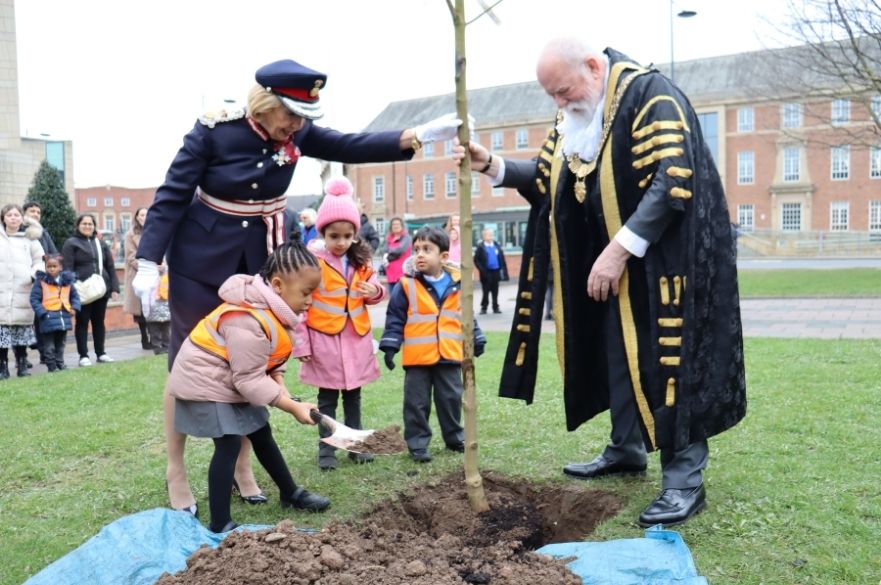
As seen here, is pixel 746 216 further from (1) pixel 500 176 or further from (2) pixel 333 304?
(1) pixel 500 176

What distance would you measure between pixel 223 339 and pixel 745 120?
59.7 meters

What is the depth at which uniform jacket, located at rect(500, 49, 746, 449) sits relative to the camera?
11.2 ft

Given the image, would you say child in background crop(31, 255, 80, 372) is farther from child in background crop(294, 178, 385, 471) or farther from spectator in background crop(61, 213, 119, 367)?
child in background crop(294, 178, 385, 471)


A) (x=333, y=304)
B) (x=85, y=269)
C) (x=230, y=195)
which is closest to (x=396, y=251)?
(x=85, y=269)

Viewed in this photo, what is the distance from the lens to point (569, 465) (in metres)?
4.32

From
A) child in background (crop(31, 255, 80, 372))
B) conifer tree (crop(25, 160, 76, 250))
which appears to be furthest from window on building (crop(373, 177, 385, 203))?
child in background (crop(31, 255, 80, 372))

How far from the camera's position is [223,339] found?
139 inches

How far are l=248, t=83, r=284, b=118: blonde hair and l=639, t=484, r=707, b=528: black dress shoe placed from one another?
7.99ft

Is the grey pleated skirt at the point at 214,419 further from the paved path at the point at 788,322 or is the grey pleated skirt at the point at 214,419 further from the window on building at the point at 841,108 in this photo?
the window on building at the point at 841,108

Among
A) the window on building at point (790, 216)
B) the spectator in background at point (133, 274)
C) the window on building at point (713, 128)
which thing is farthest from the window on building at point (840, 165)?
the spectator in background at point (133, 274)

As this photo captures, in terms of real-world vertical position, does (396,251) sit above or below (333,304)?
above

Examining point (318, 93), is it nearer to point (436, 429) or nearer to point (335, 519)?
point (335, 519)

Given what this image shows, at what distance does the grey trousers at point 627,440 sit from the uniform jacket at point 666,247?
5.0 inches

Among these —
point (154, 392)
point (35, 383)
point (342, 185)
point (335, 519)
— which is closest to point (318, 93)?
point (342, 185)
